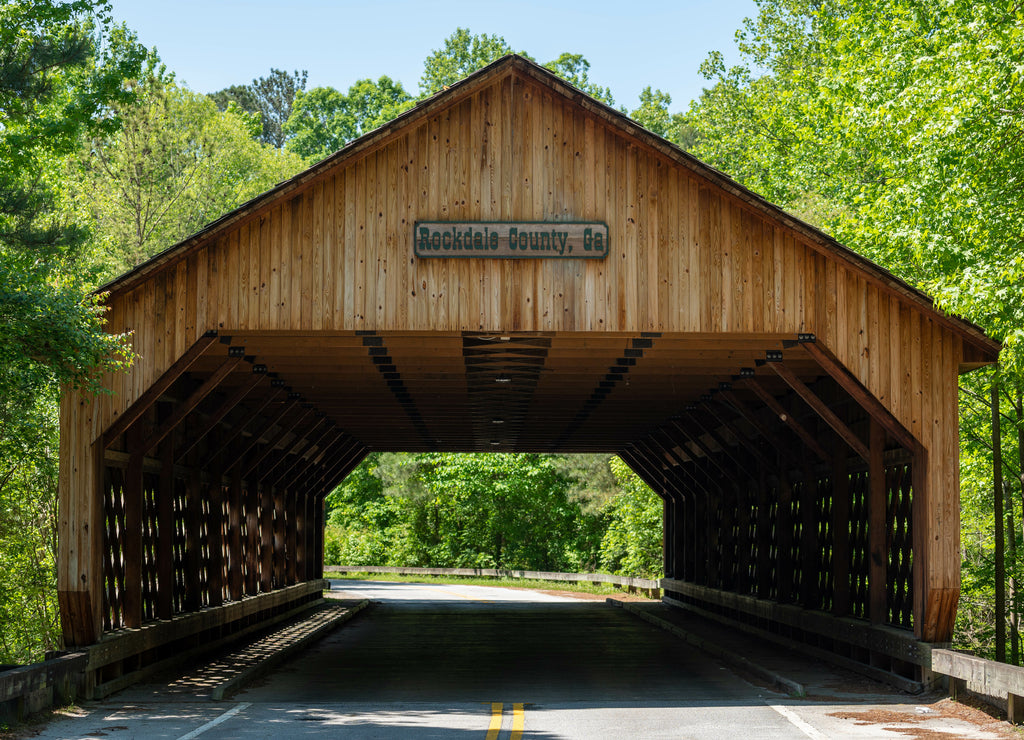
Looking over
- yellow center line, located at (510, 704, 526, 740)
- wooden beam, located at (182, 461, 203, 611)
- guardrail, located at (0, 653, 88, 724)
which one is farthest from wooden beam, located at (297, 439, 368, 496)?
yellow center line, located at (510, 704, 526, 740)

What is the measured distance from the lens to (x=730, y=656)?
15.6 metres

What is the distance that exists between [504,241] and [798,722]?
5192mm

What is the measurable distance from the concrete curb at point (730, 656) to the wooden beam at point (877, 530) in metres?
1.40

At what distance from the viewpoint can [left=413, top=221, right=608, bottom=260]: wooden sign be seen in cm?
1200

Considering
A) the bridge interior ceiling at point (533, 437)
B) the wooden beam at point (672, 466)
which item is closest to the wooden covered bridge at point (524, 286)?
the bridge interior ceiling at point (533, 437)

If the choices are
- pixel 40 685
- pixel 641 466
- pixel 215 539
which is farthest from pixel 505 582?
pixel 40 685

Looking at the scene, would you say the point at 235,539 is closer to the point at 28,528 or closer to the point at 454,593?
the point at 28,528

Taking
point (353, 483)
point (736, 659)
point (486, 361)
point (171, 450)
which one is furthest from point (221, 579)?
point (353, 483)

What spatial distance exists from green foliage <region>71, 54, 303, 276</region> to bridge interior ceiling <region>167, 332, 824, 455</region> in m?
12.6

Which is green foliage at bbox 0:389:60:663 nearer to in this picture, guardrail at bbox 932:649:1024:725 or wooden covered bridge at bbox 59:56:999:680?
wooden covered bridge at bbox 59:56:999:680

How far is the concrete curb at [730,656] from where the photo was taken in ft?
41.1

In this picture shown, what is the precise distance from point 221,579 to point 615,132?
10059 millimetres

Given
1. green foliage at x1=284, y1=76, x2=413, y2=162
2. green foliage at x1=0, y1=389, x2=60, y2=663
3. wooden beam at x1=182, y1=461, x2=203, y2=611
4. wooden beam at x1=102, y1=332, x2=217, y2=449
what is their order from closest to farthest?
wooden beam at x1=102, y1=332, x2=217, y2=449 < wooden beam at x1=182, y1=461, x2=203, y2=611 < green foliage at x1=0, y1=389, x2=60, y2=663 < green foliage at x1=284, y1=76, x2=413, y2=162

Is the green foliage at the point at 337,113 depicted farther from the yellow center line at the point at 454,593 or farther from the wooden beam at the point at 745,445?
the wooden beam at the point at 745,445
